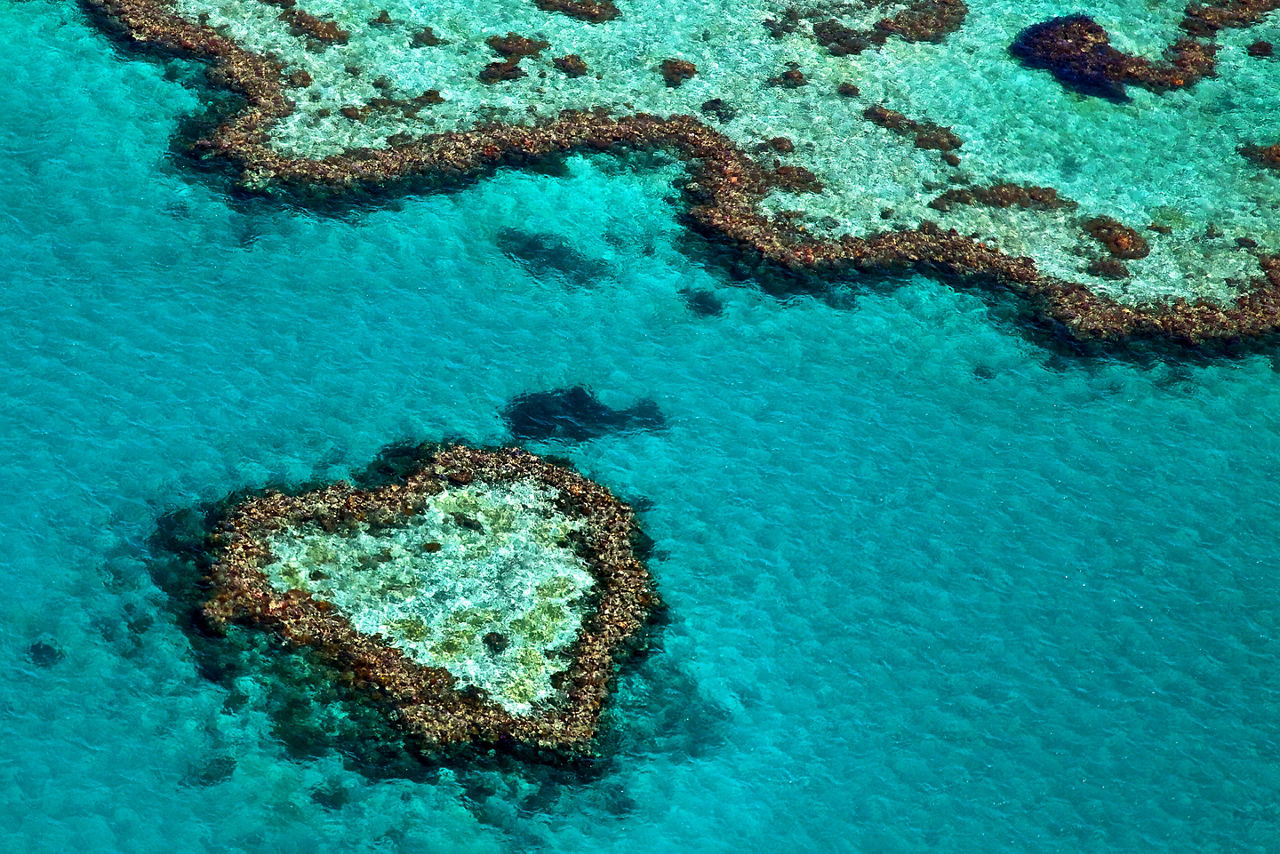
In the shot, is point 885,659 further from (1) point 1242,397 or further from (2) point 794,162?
(2) point 794,162

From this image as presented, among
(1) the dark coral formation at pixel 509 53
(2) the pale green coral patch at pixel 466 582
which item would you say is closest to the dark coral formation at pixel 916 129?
(1) the dark coral formation at pixel 509 53

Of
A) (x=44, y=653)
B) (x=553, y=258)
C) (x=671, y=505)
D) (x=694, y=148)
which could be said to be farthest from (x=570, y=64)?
(x=44, y=653)

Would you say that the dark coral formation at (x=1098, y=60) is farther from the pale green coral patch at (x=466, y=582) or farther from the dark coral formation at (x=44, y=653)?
the dark coral formation at (x=44, y=653)

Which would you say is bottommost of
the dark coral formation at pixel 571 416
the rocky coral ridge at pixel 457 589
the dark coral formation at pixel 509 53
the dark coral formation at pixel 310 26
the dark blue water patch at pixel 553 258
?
the rocky coral ridge at pixel 457 589

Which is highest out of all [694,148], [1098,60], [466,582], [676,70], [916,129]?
[1098,60]

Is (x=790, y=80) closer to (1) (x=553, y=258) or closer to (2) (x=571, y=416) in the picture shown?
(1) (x=553, y=258)
